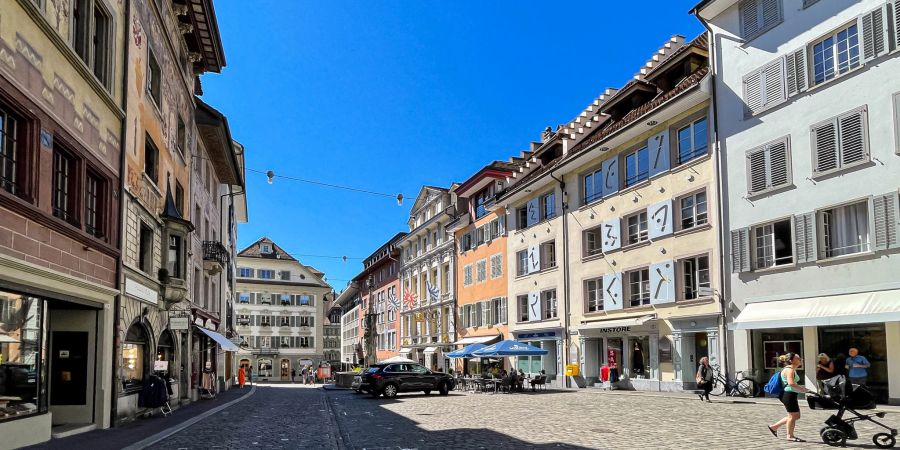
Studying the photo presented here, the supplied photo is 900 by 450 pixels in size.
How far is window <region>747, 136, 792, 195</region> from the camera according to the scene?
24000mm

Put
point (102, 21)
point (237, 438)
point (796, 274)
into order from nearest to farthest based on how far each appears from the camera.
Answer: point (237, 438), point (102, 21), point (796, 274)

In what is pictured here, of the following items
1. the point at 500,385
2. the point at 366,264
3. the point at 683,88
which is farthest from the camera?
the point at 366,264

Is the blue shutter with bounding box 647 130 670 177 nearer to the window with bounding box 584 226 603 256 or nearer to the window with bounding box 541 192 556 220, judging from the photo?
the window with bounding box 584 226 603 256

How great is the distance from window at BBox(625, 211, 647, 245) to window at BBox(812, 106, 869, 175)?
382 inches

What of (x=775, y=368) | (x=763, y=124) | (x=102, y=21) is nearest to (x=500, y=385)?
(x=775, y=368)

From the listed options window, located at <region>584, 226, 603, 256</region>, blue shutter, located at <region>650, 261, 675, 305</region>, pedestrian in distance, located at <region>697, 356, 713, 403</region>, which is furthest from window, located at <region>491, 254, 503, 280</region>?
pedestrian in distance, located at <region>697, 356, 713, 403</region>

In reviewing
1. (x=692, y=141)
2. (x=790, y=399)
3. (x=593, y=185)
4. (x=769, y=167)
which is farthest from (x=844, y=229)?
(x=593, y=185)

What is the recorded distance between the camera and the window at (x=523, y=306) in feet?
140

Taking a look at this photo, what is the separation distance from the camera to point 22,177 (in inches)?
513

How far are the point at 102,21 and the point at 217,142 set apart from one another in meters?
18.0

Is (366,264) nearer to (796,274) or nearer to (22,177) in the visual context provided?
(796,274)

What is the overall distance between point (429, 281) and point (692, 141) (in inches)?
1361

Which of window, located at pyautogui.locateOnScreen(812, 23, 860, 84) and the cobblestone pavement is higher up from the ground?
window, located at pyautogui.locateOnScreen(812, 23, 860, 84)

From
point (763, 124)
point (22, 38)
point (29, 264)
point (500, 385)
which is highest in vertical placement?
point (763, 124)
